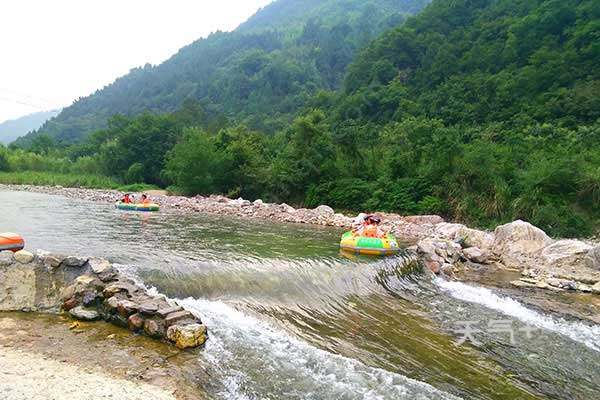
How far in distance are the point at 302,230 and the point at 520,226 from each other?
346 inches

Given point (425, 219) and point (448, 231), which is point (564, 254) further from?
point (425, 219)

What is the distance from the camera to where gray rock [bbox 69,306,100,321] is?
739 cm

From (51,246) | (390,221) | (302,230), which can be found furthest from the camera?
(390,221)

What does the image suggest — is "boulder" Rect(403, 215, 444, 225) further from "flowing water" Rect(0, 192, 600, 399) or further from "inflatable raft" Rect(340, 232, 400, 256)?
"flowing water" Rect(0, 192, 600, 399)

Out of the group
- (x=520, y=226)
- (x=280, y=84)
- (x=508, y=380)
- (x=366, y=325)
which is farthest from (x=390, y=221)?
(x=280, y=84)

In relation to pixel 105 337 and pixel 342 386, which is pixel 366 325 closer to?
pixel 342 386

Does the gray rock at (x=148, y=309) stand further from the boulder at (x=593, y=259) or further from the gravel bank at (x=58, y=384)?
the boulder at (x=593, y=259)

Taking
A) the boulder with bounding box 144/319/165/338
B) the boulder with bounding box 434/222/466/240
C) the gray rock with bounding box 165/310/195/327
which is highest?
the gray rock with bounding box 165/310/195/327

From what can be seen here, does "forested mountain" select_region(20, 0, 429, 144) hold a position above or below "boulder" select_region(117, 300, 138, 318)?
above

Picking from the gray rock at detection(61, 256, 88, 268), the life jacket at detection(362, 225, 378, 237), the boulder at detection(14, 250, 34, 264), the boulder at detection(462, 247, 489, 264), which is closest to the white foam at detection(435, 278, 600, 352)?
the life jacket at detection(362, 225, 378, 237)

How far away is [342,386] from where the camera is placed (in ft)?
19.3

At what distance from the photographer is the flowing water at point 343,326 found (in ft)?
20.2

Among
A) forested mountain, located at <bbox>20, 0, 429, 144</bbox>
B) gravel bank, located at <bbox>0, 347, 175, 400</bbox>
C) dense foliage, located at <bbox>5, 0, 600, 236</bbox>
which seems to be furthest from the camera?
forested mountain, located at <bbox>20, 0, 429, 144</bbox>

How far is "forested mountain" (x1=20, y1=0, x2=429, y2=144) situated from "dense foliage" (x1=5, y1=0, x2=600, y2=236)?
29058 mm
